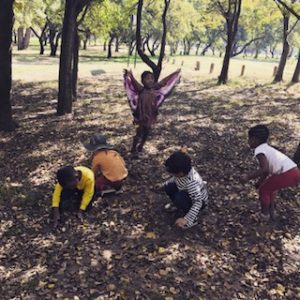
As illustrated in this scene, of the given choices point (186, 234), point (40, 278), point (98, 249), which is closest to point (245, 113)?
point (186, 234)

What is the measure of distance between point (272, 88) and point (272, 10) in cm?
828

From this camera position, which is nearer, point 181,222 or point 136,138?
point 181,222

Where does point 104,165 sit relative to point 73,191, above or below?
above

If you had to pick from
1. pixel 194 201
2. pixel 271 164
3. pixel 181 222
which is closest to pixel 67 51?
pixel 194 201

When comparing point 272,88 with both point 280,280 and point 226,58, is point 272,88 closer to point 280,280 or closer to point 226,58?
point 226,58

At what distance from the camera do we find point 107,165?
6633 mm

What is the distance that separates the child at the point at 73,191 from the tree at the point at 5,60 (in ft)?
17.4

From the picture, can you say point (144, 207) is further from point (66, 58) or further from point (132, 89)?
point (66, 58)

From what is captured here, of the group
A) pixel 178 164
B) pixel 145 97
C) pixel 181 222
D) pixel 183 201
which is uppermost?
pixel 145 97

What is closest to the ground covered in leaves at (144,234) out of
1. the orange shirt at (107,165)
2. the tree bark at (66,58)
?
the orange shirt at (107,165)

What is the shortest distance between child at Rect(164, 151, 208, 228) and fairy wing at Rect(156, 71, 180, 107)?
117 inches

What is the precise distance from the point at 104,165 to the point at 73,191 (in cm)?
77

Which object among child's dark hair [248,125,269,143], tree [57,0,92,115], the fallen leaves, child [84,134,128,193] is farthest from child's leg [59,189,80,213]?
tree [57,0,92,115]

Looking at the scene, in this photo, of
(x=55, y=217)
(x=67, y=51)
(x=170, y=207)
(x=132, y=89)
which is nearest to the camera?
(x=55, y=217)
